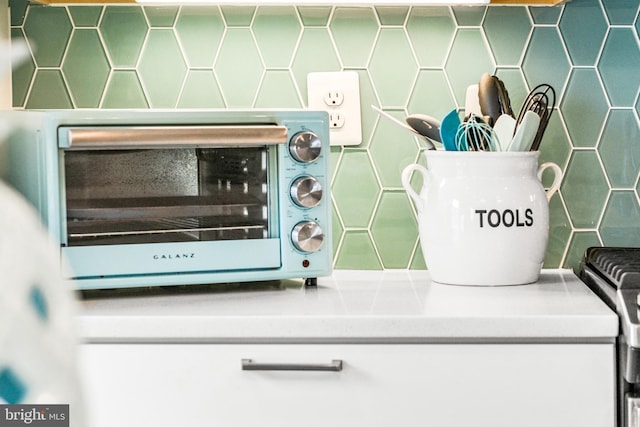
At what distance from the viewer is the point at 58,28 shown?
177 cm

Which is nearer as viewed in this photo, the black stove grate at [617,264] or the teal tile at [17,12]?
the black stove grate at [617,264]

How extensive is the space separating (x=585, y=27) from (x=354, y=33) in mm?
482

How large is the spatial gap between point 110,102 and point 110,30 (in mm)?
151

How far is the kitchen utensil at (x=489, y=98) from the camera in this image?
1605mm

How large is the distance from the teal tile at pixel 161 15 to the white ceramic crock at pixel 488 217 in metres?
0.65

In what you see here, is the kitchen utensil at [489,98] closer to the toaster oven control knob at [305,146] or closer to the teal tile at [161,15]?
the toaster oven control knob at [305,146]

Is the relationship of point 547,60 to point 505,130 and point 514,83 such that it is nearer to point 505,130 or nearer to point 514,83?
point 514,83

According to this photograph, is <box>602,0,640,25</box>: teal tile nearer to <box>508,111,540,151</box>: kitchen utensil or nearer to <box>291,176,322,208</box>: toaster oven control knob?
<box>508,111,540,151</box>: kitchen utensil

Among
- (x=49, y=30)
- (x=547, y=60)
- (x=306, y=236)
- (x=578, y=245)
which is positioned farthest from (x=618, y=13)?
(x=49, y=30)

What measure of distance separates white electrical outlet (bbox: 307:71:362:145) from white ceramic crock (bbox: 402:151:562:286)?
291 mm

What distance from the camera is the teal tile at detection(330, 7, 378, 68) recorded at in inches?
69.4

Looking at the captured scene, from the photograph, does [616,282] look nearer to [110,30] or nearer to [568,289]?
[568,289]
